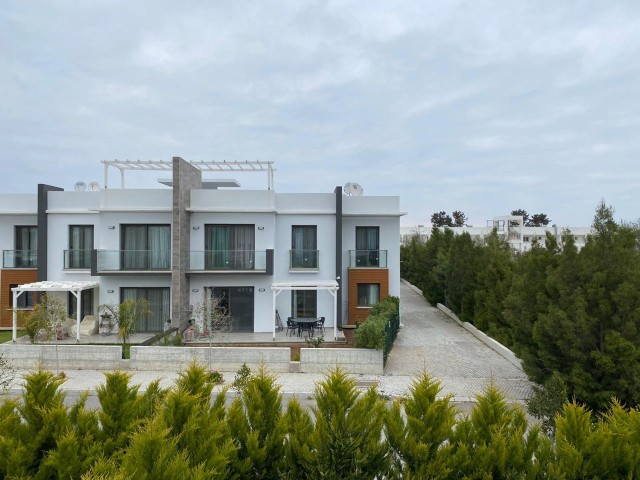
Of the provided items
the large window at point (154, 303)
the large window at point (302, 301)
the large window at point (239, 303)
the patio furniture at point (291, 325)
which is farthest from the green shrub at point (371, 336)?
the large window at point (154, 303)

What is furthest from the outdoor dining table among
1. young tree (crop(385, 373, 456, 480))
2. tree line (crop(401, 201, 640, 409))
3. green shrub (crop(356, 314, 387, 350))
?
young tree (crop(385, 373, 456, 480))

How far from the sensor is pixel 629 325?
1009 cm

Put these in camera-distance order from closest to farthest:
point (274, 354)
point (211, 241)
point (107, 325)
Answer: point (274, 354), point (107, 325), point (211, 241)

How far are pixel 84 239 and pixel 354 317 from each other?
44.4ft

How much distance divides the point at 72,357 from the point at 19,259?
902 cm

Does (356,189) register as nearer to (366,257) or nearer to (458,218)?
(366,257)

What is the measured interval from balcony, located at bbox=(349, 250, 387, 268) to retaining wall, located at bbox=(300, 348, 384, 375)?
7.34m

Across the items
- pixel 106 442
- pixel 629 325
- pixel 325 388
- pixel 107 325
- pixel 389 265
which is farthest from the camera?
pixel 389 265

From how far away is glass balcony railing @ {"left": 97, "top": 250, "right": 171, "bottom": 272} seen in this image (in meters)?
19.7

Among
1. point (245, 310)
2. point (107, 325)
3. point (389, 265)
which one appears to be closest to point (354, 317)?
point (389, 265)

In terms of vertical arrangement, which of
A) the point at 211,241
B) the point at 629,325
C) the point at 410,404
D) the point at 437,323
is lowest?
the point at 437,323

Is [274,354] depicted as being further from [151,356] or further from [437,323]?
[437,323]

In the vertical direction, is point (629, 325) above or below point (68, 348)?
above

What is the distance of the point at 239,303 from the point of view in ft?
66.6
